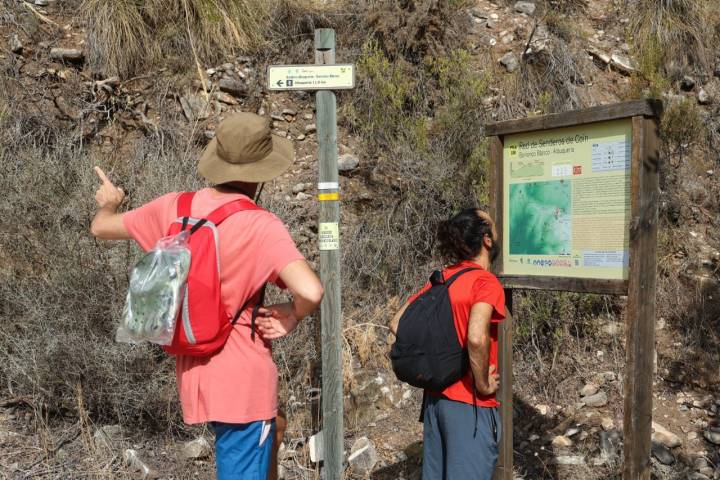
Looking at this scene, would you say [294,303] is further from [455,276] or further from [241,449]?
[455,276]

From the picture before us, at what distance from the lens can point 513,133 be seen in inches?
126

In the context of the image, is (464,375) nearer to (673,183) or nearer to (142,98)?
(673,183)

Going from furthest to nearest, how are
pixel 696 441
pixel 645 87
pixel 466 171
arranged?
pixel 645 87
pixel 466 171
pixel 696 441

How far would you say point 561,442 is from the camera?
14.1ft

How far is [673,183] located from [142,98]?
5585 millimetres

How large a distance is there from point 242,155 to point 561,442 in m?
3.17

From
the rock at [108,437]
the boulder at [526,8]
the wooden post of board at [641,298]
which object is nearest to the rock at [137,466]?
the rock at [108,437]

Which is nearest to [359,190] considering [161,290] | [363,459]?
[363,459]

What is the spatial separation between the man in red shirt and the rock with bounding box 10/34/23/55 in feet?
21.2

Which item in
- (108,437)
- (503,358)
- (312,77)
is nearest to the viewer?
(503,358)

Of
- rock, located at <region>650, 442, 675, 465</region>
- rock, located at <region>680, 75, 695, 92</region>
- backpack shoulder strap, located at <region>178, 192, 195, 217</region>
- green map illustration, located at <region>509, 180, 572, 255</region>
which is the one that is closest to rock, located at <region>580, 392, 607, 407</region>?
rock, located at <region>650, 442, 675, 465</region>

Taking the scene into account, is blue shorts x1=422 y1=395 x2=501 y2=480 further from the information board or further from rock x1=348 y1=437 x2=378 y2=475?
rock x1=348 y1=437 x2=378 y2=475

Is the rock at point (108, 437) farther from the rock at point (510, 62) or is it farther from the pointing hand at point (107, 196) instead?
the rock at point (510, 62)

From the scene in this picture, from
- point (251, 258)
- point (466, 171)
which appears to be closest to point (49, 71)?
point (466, 171)
